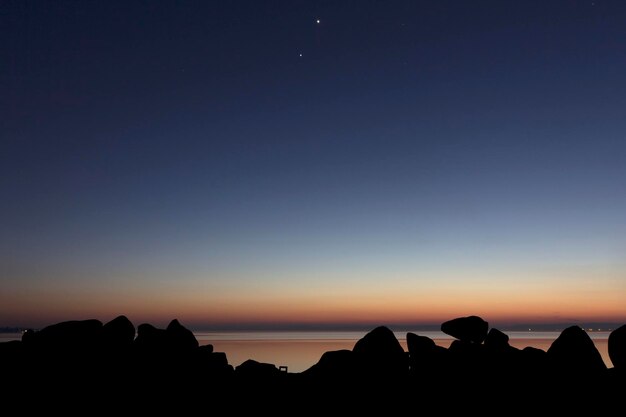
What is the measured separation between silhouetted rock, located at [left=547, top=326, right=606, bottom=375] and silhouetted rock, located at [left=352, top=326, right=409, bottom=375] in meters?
4.21

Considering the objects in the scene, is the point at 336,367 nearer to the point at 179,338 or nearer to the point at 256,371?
the point at 256,371

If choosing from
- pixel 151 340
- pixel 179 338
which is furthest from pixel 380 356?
A: pixel 151 340

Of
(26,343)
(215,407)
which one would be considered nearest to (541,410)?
(215,407)

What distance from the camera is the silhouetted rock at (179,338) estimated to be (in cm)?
1731

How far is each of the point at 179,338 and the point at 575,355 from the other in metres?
11.3

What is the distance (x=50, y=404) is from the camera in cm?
1434

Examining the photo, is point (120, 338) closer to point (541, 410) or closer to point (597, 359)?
point (541, 410)

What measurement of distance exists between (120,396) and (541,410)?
425 inches

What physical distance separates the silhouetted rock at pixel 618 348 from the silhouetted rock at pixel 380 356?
6.03m

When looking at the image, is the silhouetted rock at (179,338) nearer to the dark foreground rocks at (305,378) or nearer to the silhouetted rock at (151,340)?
the dark foreground rocks at (305,378)

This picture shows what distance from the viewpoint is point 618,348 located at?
17.0 m

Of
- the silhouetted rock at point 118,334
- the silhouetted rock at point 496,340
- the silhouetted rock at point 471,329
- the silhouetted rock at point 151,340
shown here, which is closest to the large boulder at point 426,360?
the silhouetted rock at point 496,340

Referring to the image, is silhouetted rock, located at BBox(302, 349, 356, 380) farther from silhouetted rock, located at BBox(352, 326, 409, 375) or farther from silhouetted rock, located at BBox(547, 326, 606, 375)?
silhouetted rock, located at BBox(547, 326, 606, 375)

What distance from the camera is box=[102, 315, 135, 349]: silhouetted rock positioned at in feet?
54.8
